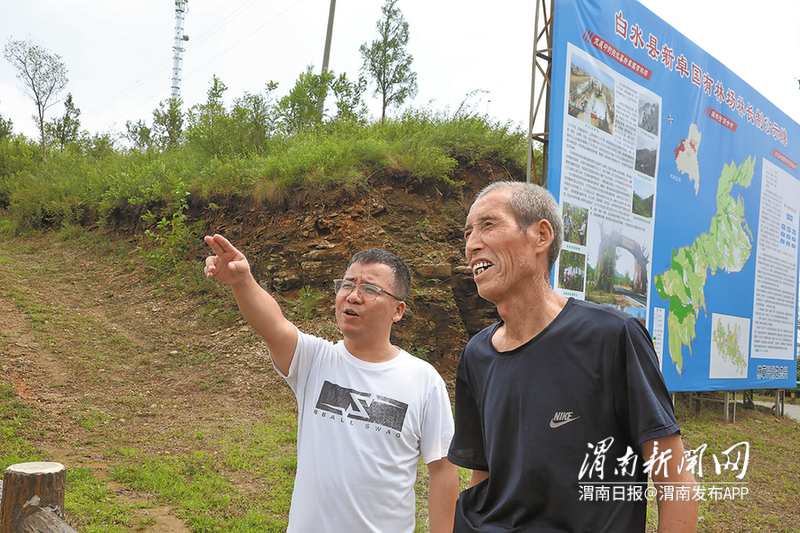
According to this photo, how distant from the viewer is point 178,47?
75.5 ft

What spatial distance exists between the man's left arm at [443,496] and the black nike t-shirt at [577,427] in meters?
0.65

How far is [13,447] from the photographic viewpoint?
211 inches

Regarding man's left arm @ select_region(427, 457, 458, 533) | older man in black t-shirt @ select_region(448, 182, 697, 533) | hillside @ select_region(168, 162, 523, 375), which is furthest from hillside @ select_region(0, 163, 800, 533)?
older man in black t-shirt @ select_region(448, 182, 697, 533)

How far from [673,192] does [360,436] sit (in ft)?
18.0

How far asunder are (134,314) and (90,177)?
19.9 feet

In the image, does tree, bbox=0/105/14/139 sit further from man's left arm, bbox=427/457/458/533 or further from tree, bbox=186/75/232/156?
man's left arm, bbox=427/457/458/533

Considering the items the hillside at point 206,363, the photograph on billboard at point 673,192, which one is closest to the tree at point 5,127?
the hillside at point 206,363

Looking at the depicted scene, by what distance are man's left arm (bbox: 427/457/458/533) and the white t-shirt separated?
0.05 m

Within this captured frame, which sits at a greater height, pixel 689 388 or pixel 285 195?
pixel 285 195

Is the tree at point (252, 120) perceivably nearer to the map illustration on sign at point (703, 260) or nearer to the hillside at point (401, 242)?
the hillside at point (401, 242)

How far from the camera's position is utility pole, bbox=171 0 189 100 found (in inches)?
885

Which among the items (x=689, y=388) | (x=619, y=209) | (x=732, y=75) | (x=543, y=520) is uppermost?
(x=732, y=75)

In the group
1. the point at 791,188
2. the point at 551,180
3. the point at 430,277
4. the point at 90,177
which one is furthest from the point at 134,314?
the point at 791,188

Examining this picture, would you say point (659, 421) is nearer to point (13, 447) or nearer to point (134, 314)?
point (13, 447)
